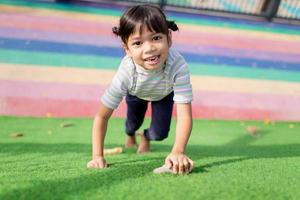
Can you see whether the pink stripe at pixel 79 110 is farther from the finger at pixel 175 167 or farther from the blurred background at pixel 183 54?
the finger at pixel 175 167

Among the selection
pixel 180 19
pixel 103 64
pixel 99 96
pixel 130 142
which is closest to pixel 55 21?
pixel 103 64

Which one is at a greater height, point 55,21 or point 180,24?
point 180,24

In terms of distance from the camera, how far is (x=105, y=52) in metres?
8.53

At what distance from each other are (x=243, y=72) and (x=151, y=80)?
5.21 m

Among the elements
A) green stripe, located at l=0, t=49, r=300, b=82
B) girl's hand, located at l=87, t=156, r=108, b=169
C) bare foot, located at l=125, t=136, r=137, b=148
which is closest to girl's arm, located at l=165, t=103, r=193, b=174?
girl's hand, located at l=87, t=156, r=108, b=169

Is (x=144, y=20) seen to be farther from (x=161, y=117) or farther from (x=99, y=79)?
(x=99, y=79)

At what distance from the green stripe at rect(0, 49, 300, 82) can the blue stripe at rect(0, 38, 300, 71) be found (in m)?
0.17

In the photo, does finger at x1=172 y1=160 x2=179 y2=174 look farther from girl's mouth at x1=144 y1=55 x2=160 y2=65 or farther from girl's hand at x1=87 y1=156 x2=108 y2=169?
girl's mouth at x1=144 y1=55 x2=160 y2=65

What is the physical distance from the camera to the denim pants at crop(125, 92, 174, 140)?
3848 millimetres

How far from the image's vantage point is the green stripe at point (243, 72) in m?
8.09

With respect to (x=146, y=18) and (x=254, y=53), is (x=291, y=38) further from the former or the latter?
(x=146, y=18)

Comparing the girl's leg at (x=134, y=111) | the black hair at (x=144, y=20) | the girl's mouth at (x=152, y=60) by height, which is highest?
the black hair at (x=144, y=20)

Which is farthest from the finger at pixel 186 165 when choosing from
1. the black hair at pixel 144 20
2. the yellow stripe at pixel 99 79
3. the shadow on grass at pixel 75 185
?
the yellow stripe at pixel 99 79

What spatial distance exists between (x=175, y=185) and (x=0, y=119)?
388 centimetres
